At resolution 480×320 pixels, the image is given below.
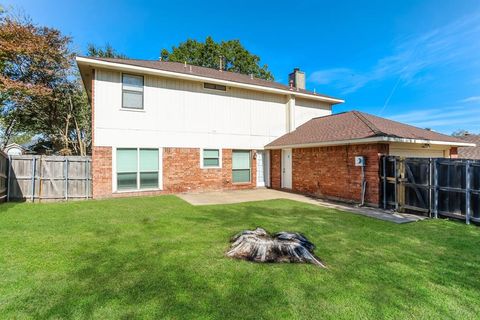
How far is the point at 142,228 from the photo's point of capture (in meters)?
5.64

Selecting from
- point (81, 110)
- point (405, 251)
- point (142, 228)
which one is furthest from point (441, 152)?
point (81, 110)

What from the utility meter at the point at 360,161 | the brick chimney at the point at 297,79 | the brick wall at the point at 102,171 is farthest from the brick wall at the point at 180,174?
the brick chimney at the point at 297,79

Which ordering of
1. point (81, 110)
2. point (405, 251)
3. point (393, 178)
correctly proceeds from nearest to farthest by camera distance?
point (405, 251)
point (393, 178)
point (81, 110)

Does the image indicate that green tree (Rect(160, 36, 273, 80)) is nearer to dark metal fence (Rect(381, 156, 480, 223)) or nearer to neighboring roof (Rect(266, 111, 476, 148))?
neighboring roof (Rect(266, 111, 476, 148))

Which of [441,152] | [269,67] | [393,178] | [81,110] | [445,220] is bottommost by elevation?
[445,220]

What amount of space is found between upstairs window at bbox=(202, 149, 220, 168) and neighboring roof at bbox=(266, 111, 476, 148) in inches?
115

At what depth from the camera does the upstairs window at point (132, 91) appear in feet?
34.1

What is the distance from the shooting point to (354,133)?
9453 mm

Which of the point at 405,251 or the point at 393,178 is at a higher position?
the point at 393,178

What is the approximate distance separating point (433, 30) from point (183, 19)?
60.4 ft

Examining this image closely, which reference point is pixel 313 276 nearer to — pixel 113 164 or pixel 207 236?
pixel 207 236

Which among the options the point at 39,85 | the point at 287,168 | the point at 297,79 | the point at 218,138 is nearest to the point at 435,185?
the point at 287,168

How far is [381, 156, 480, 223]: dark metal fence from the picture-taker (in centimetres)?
640

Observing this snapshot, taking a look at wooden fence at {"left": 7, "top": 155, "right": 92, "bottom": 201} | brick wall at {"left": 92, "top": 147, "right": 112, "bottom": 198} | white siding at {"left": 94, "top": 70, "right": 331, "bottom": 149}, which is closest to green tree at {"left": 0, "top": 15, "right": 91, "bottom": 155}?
wooden fence at {"left": 7, "top": 155, "right": 92, "bottom": 201}
